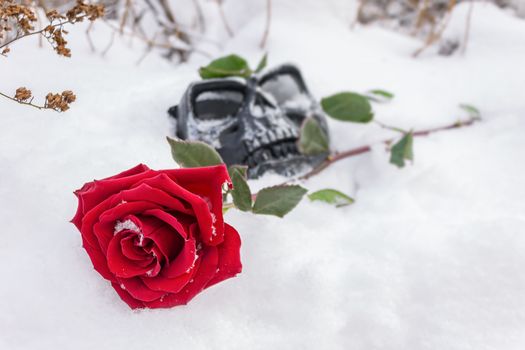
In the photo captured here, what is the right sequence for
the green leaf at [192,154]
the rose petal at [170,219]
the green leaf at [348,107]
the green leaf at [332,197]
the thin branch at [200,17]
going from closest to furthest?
the rose petal at [170,219] → the green leaf at [192,154] → the green leaf at [332,197] → the green leaf at [348,107] → the thin branch at [200,17]

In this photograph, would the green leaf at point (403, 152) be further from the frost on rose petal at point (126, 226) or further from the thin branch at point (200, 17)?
the thin branch at point (200, 17)

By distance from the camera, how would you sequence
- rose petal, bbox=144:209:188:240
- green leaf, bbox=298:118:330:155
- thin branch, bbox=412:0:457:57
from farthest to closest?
thin branch, bbox=412:0:457:57 < green leaf, bbox=298:118:330:155 < rose petal, bbox=144:209:188:240

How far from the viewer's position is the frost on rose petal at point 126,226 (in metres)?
0.67

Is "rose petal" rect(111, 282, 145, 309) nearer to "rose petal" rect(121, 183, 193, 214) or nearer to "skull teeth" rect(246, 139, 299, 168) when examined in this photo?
"rose petal" rect(121, 183, 193, 214)

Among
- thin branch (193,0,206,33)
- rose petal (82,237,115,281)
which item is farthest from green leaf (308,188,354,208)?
thin branch (193,0,206,33)

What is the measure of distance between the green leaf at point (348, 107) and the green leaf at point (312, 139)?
108 millimetres

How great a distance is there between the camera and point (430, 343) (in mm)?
Answer: 761

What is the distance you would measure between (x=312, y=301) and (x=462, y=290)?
26 cm

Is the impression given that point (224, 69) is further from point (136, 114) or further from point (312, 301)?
point (312, 301)

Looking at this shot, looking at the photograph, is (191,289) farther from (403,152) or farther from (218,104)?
(403,152)

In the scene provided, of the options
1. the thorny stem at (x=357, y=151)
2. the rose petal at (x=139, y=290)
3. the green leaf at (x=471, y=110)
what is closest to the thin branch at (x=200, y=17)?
the thorny stem at (x=357, y=151)

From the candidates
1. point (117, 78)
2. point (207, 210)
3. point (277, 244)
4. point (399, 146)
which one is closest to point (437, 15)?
point (399, 146)

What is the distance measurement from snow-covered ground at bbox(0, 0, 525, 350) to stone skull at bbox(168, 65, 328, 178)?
0.06 m

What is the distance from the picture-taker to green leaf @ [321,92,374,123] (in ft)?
4.16
